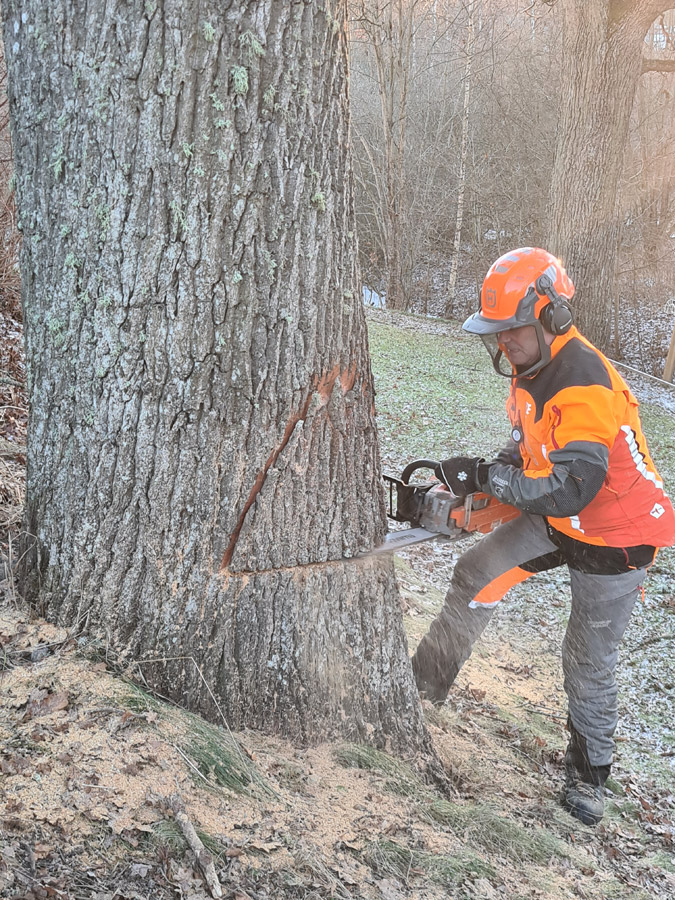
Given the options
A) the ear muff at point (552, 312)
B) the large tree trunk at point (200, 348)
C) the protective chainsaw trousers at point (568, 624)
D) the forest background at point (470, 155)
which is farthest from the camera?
the forest background at point (470, 155)

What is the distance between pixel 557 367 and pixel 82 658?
2095mm

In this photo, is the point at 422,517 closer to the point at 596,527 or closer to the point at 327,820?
the point at 596,527

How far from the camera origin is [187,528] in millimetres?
2273

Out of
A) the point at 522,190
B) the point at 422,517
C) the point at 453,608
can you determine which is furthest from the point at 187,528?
the point at 522,190

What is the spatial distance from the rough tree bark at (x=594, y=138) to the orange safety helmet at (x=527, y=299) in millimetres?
8205

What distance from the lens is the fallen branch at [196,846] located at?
176 centimetres

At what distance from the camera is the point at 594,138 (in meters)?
10.2

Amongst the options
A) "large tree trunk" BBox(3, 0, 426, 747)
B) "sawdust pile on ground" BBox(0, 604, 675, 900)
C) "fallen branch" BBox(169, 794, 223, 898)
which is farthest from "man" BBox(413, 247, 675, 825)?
"fallen branch" BBox(169, 794, 223, 898)

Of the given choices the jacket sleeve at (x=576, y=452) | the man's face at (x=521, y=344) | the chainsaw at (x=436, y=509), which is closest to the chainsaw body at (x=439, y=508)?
the chainsaw at (x=436, y=509)

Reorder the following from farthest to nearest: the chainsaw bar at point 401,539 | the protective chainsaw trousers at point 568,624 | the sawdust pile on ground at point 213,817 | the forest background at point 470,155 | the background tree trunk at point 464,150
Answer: the background tree trunk at point 464,150 < the forest background at point 470,155 < the protective chainsaw trousers at point 568,624 < the chainsaw bar at point 401,539 < the sawdust pile on ground at point 213,817

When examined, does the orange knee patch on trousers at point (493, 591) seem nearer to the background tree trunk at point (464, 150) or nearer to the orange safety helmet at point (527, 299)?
the orange safety helmet at point (527, 299)

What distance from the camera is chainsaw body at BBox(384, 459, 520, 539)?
315 centimetres

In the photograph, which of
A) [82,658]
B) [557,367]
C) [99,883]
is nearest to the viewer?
[99,883]

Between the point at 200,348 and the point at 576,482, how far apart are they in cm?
155
